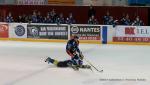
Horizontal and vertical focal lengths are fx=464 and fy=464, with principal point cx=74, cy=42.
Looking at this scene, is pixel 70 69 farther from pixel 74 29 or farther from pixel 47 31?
pixel 47 31

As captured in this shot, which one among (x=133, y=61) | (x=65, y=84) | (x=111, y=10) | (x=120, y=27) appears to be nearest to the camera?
(x=65, y=84)

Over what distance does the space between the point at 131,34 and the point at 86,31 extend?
1894 mm

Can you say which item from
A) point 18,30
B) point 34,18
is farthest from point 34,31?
point 34,18

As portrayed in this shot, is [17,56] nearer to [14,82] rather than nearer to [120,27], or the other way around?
[14,82]

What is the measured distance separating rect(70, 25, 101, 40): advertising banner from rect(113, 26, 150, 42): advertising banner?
847 millimetres

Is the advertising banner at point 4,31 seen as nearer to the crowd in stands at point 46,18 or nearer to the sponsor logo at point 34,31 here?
the crowd in stands at point 46,18

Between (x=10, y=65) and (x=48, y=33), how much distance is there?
23.1 feet

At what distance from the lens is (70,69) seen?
39.9 feet

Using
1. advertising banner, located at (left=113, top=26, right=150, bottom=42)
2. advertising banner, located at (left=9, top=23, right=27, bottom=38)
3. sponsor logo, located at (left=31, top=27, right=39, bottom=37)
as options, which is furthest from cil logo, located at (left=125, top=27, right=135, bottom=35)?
advertising banner, located at (left=9, top=23, right=27, bottom=38)

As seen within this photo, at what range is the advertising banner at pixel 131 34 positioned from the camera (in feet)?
62.1

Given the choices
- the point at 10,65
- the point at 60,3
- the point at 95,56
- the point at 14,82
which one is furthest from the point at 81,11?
the point at 14,82

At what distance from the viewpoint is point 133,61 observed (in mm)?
13789

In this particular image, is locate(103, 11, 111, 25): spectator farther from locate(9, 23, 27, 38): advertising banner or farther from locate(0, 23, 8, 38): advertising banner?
locate(0, 23, 8, 38): advertising banner

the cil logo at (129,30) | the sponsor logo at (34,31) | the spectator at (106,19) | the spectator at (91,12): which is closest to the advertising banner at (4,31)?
the sponsor logo at (34,31)
